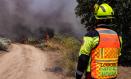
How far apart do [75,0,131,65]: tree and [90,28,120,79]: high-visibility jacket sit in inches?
491

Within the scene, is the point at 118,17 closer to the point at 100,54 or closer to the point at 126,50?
the point at 126,50

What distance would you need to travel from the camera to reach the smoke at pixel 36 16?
29.8 m

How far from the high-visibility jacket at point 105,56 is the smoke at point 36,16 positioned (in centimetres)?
2397

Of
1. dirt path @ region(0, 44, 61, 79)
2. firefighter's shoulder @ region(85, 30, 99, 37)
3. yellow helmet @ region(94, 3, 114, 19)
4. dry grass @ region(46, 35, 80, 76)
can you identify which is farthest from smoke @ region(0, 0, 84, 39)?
firefighter's shoulder @ region(85, 30, 99, 37)

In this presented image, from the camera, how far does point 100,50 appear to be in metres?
5.05

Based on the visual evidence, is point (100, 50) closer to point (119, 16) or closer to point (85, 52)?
point (85, 52)

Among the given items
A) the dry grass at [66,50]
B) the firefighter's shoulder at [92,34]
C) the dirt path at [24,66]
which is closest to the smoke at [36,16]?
the dry grass at [66,50]

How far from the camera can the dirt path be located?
569 inches

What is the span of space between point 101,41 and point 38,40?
→ 71.4 ft

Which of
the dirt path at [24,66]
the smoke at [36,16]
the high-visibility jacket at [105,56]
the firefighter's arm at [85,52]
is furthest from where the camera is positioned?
the smoke at [36,16]

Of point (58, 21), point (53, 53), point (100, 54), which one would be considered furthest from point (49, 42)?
point (100, 54)

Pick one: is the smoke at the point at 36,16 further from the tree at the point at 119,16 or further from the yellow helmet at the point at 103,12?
the yellow helmet at the point at 103,12

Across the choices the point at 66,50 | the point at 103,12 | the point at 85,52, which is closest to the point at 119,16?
the point at 66,50

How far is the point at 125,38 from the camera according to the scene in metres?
19.1
